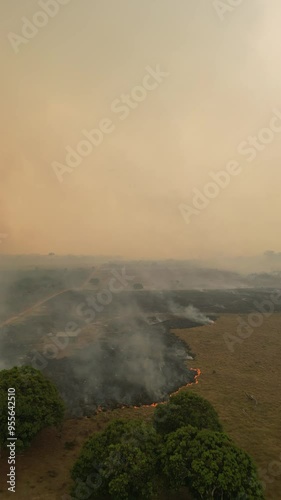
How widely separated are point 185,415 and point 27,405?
662 inches

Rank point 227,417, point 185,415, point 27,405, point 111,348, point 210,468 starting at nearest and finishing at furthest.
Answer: point 210,468, point 185,415, point 27,405, point 227,417, point 111,348

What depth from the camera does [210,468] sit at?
23719mm

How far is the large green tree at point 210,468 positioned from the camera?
23.0 metres

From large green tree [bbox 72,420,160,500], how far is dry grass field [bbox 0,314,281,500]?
433 centimetres

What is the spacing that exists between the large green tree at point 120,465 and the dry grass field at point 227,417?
14.2 feet

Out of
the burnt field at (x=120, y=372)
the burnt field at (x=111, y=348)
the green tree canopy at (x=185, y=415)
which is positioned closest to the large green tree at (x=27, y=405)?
the burnt field at (x=111, y=348)

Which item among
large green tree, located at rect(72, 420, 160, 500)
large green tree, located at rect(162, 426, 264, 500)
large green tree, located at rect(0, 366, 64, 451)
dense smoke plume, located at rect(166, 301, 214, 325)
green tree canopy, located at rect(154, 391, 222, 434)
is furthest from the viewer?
dense smoke plume, located at rect(166, 301, 214, 325)

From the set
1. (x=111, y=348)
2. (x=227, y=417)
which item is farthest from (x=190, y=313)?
(x=227, y=417)

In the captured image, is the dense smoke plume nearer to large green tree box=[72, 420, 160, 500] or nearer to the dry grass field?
the dry grass field

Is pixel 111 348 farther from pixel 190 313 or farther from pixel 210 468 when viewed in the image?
pixel 210 468

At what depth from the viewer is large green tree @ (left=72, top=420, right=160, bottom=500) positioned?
2433 centimetres

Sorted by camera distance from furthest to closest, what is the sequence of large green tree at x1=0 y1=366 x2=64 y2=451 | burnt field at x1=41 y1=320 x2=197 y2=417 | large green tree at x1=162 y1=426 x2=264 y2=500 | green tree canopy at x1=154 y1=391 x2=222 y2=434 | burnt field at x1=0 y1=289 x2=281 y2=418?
burnt field at x1=0 y1=289 x2=281 y2=418, burnt field at x1=41 y1=320 x2=197 y2=417, green tree canopy at x1=154 y1=391 x2=222 y2=434, large green tree at x1=0 y1=366 x2=64 y2=451, large green tree at x1=162 y1=426 x2=264 y2=500

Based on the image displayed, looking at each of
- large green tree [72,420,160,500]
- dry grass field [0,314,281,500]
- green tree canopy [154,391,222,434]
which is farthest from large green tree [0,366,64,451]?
green tree canopy [154,391,222,434]

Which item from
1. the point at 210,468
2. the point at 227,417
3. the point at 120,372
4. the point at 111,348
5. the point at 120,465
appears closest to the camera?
A: the point at 210,468
